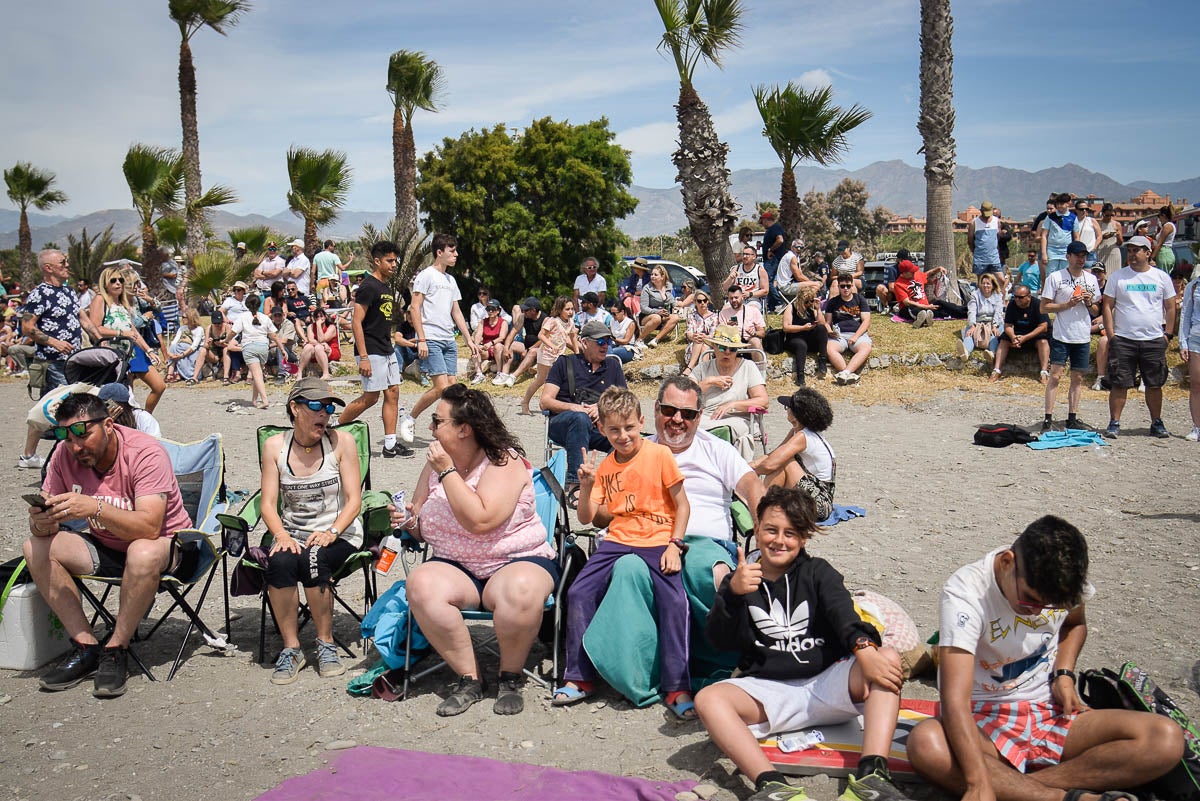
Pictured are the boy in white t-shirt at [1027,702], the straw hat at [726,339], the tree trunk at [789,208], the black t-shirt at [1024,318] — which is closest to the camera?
the boy in white t-shirt at [1027,702]

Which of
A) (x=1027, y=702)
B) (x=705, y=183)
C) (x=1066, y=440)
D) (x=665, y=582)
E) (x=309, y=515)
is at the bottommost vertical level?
(x=1027, y=702)

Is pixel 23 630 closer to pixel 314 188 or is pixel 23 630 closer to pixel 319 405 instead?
pixel 319 405

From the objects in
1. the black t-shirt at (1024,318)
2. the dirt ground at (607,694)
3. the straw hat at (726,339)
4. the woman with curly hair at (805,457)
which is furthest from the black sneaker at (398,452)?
the black t-shirt at (1024,318)

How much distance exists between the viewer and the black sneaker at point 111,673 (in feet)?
14.0

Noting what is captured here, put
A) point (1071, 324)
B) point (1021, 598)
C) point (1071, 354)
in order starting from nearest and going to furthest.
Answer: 1. point (1021, 598)
2. point (1071, 324)
3. point (1071, 354)

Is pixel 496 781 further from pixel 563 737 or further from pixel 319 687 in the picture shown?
pixel 319 687

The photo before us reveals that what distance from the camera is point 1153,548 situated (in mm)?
5875

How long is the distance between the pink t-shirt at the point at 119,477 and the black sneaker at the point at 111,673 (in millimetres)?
529

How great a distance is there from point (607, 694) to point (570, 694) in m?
0.23

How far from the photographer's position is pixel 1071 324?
9375 millimetres

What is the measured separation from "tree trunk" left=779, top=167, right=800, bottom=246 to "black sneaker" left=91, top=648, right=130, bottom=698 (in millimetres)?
13832

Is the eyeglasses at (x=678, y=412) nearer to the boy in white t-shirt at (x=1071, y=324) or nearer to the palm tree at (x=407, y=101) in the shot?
the boy in white t-shirt at (x=1071, y=324)

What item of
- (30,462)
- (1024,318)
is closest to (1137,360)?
(1024,318)

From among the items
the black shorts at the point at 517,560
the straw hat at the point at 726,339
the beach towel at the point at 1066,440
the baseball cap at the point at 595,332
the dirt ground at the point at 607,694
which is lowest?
the dirt ground at the point at 607,694
